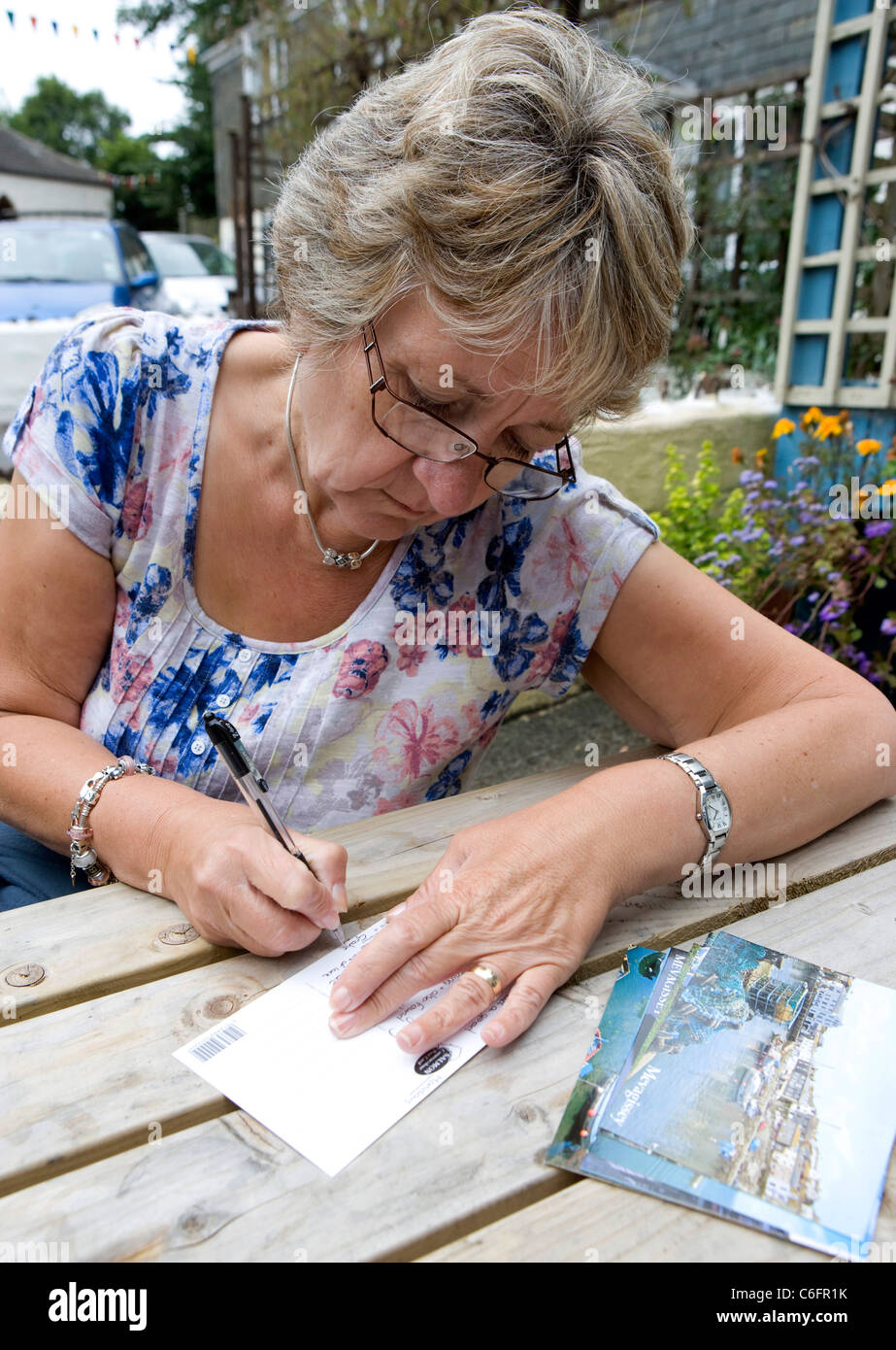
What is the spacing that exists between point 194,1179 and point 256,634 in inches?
32.8

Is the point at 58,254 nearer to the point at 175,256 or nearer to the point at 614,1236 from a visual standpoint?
the point at 175,256

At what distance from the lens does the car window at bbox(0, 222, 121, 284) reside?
7945mm

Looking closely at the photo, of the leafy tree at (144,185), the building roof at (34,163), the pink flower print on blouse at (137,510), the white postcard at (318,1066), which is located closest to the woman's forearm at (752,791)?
the white postcard at (318,1066)

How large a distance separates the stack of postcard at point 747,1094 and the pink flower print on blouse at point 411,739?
552mm

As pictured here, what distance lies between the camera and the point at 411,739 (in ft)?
4.84

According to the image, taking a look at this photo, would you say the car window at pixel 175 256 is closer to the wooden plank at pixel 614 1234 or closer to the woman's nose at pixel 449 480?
the woman's nose at pixel 449 480

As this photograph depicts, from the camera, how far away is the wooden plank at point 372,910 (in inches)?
39.1

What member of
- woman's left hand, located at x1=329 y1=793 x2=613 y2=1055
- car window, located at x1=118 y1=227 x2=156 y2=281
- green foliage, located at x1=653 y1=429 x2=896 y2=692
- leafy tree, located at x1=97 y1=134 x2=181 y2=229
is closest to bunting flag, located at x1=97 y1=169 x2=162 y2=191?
leafy tree, located at x1=97 y1=134 x2=181 y2=229

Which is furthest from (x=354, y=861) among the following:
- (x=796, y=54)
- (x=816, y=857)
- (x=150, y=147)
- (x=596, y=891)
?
(x=150, y=147)

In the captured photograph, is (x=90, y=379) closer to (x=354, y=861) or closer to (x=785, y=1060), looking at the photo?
(x=354, y=861)

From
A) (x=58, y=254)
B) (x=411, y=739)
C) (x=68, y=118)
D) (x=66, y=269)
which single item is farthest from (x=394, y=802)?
(x=68, y=118)

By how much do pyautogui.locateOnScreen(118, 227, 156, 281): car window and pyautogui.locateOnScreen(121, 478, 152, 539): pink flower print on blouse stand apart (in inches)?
307

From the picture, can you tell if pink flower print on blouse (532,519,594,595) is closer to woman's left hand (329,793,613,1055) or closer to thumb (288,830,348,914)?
woman's left hand (329,793,613,1055)

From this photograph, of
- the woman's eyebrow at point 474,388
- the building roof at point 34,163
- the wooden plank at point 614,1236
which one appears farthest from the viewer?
the building roof at point 34,163
